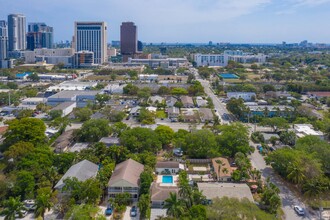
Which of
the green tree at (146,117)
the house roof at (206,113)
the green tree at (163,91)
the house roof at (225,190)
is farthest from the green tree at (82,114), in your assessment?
the house roof at (225,190)

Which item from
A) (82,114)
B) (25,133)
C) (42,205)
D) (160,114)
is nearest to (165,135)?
(25,133)

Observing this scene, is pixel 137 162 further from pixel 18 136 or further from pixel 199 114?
pixel 199 114

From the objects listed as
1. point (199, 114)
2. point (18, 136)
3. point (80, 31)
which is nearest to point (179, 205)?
point (18, 136)

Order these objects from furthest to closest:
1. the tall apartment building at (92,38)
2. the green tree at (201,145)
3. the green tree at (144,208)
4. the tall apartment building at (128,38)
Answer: the tall apartment building at (128,38), the tall apartment building at (92,38), the green tree at (201,145), the green tree at (144,208)

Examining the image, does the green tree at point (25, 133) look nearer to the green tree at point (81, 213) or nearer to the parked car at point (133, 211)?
the parked car at point (133, 211)

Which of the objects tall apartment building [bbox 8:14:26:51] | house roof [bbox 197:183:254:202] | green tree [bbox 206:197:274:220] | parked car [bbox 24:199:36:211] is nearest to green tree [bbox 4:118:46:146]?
parked car [bbox 24:199:36:211]

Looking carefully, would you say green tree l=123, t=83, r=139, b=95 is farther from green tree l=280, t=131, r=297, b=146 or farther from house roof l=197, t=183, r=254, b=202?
house roof l=197, t=183, r=254, b=202
